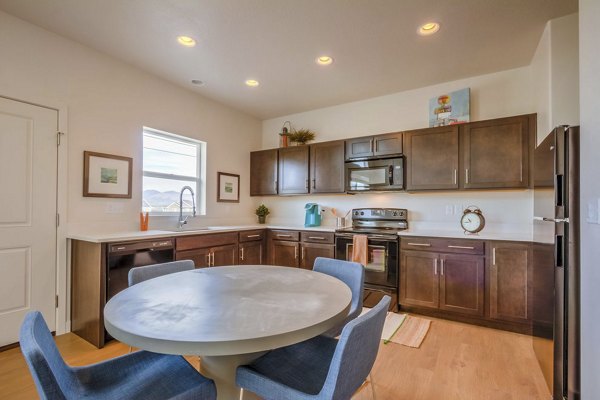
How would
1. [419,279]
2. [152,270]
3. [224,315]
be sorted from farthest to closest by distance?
[419,279], [152,270], [224,315]

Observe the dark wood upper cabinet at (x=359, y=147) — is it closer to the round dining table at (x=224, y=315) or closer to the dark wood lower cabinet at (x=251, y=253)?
the dark wood lower cabinet at (x=251, y=253)

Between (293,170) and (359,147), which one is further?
(293,170)

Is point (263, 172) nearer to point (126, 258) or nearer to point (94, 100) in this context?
point (94, 100)

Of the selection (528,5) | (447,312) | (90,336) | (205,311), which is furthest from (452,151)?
(90,336)

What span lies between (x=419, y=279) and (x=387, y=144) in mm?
1662

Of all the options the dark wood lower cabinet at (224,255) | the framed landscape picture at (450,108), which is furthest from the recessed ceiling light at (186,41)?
the framed landscape picture at (450,108)

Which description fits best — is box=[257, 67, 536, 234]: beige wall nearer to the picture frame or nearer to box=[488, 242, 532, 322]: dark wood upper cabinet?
box=[488, 242, 532, 322]: dark wood upper cabinet

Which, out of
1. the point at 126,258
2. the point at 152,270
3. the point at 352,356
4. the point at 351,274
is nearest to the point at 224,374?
the point at 352,356

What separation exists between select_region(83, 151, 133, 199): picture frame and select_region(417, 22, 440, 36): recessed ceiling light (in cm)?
316

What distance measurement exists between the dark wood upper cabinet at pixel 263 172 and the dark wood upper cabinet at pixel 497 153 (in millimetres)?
2618

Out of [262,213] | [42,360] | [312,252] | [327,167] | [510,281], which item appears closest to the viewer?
[42,360]

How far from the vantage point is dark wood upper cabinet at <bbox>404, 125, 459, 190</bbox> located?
325cm

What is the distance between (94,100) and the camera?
2.89 metres

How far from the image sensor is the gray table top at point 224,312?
0.87m
